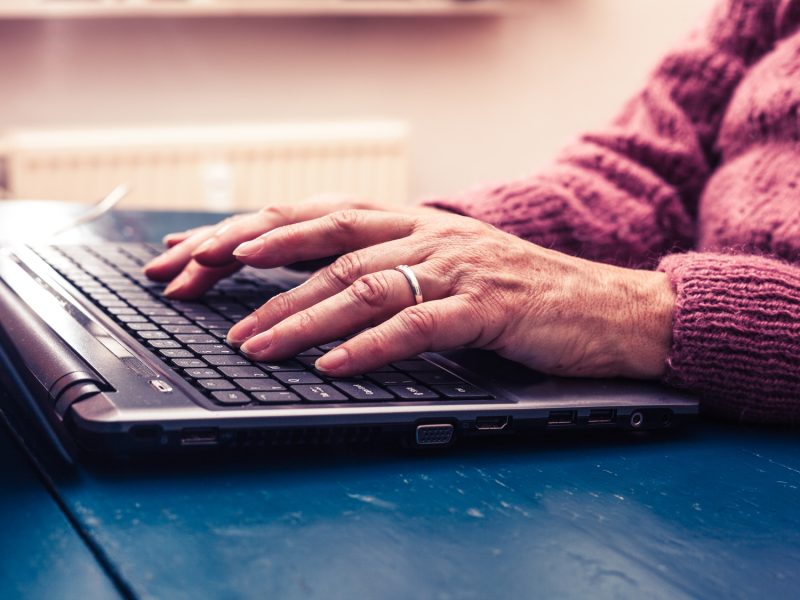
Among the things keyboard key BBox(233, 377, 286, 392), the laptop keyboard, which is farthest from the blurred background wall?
keyboard key BBox(233, 377, 286, 392)

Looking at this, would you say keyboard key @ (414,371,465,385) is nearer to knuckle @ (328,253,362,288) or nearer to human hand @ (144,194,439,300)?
knuckle @ (328,253,362,288)

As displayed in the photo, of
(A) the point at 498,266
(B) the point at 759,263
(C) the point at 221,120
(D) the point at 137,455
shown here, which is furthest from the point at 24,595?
(C) the point at 221,120

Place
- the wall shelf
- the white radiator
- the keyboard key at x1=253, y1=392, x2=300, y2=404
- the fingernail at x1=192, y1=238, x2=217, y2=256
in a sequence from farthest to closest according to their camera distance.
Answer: the white radiator
the wall shelf
the fingernail at x1=192, y1=238, x2=217, y2=256
the keyboard key at x1=253, y1=392, x2=300, y2=404

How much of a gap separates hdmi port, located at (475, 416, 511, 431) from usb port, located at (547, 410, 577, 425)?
3 centimetres

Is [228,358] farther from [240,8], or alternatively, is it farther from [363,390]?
[240,8]

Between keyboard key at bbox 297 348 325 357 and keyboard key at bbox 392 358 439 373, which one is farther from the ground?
keyboard key at bbox 297 348 325 357

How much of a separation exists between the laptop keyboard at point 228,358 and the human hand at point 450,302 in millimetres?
14

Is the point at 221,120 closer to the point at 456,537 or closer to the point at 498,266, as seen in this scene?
the point at 498,266

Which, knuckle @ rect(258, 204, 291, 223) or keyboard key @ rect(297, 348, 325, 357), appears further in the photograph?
knuckle @ rect(258, 204, 291, 223)

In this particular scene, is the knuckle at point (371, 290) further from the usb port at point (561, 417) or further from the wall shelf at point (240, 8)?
the wall shelf at point (240, 8)

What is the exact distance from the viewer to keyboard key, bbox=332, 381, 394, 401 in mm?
490

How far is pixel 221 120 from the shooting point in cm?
221

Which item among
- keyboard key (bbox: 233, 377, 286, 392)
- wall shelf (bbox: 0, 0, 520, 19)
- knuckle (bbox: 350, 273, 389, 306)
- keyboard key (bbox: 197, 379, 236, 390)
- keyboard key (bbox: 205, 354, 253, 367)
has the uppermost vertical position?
wall shelf (bbox: 0, 0, 520, 19)

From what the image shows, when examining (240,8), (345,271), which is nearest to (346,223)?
(345,271)
